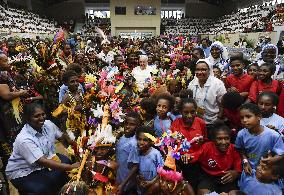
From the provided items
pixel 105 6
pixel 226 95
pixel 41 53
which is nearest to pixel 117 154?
pixel 226 95

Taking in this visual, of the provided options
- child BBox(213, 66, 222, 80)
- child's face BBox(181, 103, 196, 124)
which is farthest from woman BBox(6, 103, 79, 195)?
child BBox(213, 66, 222, 80)

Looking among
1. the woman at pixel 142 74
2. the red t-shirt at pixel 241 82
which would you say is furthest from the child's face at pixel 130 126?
the woman at pixel 142 74

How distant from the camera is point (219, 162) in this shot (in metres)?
2.89

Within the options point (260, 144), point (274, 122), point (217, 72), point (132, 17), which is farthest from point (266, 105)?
point (132, 17)

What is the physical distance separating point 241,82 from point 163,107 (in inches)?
52.5

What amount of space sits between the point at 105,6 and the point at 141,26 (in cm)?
581

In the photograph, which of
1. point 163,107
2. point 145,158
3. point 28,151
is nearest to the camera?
point 28,151

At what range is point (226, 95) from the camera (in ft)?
11.4

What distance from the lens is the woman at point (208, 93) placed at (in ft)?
11.9

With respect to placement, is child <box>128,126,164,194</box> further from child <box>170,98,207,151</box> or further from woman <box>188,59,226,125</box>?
woman <box>188,59,226,125</box>

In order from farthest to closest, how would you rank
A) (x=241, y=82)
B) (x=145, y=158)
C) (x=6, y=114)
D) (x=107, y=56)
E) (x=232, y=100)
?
(x=107, y=56), (x=241, y=82), (x=6, y=114), (x=232, y=100), (x=145, y=158)

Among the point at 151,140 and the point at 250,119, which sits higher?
the point at 250,119

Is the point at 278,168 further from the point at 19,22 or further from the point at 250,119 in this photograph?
the point at 19,22

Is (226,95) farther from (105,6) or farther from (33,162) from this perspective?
(105,6)
